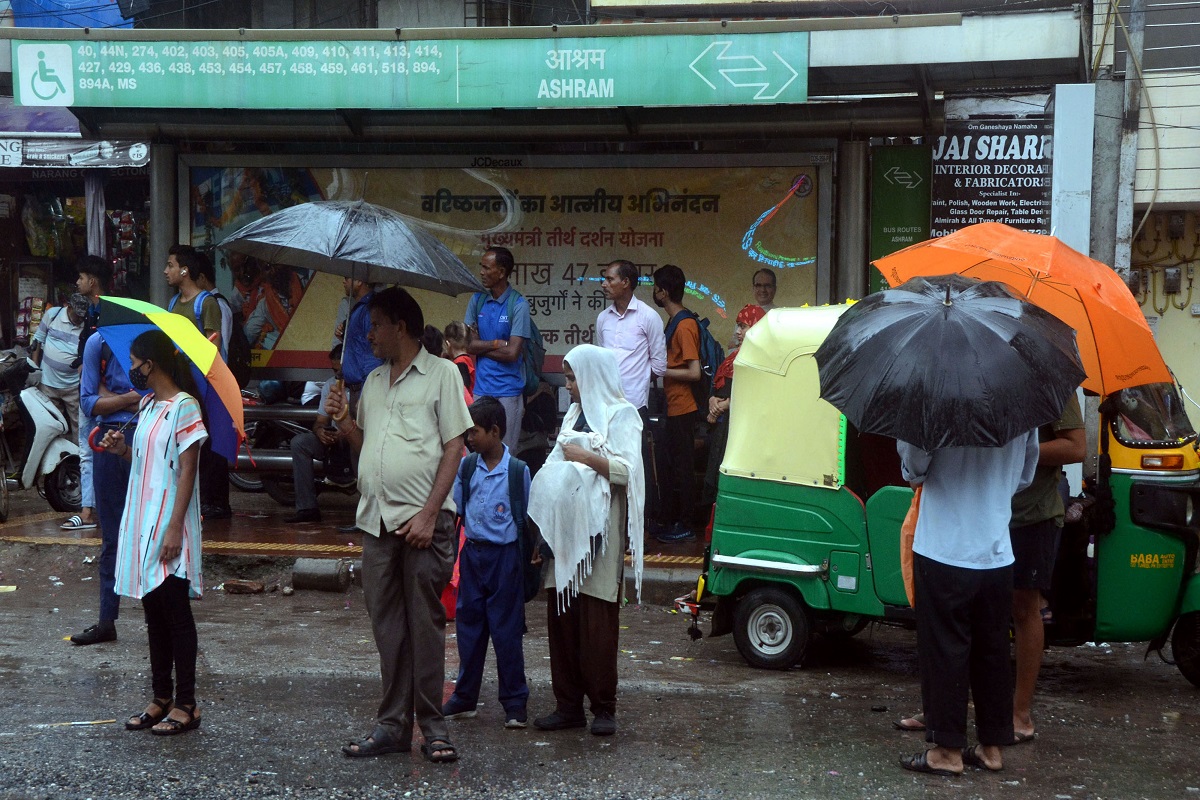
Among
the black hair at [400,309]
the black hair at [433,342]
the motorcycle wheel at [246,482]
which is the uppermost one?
the black hair at [400,309]

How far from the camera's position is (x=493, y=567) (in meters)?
5.55

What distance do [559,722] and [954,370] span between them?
229 cm

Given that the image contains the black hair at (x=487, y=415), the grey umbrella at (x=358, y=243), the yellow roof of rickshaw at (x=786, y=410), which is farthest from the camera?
the yellow roof of rickshaw at (x=786, y=410)

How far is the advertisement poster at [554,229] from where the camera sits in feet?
34.0

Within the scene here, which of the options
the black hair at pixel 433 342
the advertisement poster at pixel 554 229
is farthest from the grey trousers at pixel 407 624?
the advertisement poster at pixel 554 229

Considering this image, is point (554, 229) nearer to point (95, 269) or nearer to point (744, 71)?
point (744, 71)

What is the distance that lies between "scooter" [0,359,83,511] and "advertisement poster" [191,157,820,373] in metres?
1.68

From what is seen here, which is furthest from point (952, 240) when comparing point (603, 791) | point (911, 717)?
point (603, 791)

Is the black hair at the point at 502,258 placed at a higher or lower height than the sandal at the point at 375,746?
higher

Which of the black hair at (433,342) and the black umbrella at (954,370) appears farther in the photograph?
the black hair at (433,342)

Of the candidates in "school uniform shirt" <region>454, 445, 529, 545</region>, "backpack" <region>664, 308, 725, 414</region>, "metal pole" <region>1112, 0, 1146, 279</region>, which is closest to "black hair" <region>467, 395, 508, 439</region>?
"school uniform shirt" <region>454, 445, 529, 545</region>

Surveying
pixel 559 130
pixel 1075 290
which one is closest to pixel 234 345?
pixel 559 130

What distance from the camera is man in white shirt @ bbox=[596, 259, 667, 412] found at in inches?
348

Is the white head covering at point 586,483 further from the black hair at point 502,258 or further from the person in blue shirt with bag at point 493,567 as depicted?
the black hair at point 502,258
